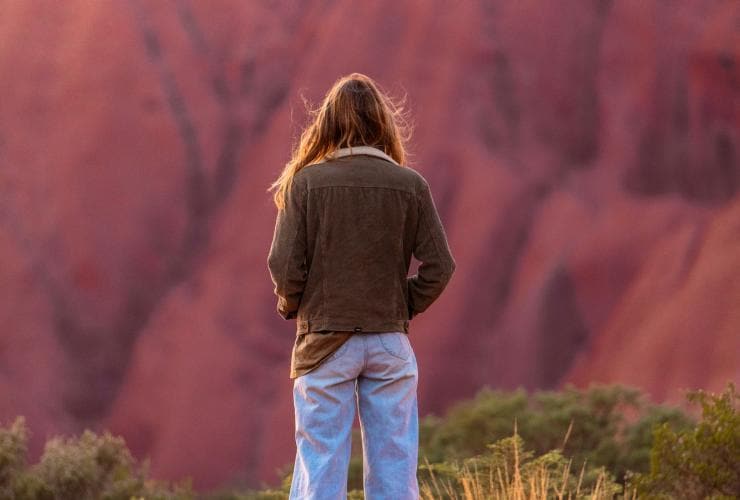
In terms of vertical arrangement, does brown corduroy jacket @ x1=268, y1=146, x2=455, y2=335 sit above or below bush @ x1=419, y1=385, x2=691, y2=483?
above

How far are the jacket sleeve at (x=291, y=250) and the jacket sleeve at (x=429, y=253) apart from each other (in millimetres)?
347

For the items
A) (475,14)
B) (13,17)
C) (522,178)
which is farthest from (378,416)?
(13,17)

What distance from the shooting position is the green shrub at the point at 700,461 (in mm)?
5082

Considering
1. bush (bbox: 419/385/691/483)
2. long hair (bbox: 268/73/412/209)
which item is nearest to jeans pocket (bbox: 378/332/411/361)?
long hair (bbox: 268/73/412/209)

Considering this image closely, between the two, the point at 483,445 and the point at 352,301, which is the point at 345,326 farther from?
the point at 483,445

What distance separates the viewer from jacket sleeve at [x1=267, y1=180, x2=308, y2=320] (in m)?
3.55

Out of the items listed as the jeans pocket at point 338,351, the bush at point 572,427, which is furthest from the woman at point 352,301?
the bush at point 572,427

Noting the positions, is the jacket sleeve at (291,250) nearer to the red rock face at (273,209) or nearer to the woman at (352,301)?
the woman at (352,301)

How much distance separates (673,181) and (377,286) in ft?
38.8

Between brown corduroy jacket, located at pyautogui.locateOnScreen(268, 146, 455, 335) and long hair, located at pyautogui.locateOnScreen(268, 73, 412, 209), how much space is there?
9cm

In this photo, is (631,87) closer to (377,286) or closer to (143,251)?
(143,251)

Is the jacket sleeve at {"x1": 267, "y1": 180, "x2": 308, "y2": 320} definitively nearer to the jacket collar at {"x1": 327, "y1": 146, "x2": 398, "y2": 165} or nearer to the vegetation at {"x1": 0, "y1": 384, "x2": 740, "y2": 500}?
the jacket collar at {"x1": 327, "y1": 146, "x2": 398, "y2": 165}

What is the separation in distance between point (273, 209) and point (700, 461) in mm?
11093

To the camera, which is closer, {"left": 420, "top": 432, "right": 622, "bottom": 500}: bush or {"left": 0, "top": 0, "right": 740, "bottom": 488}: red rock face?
{"left": 420, "top": 432, "right": 622, "bottom": 500}: bush
